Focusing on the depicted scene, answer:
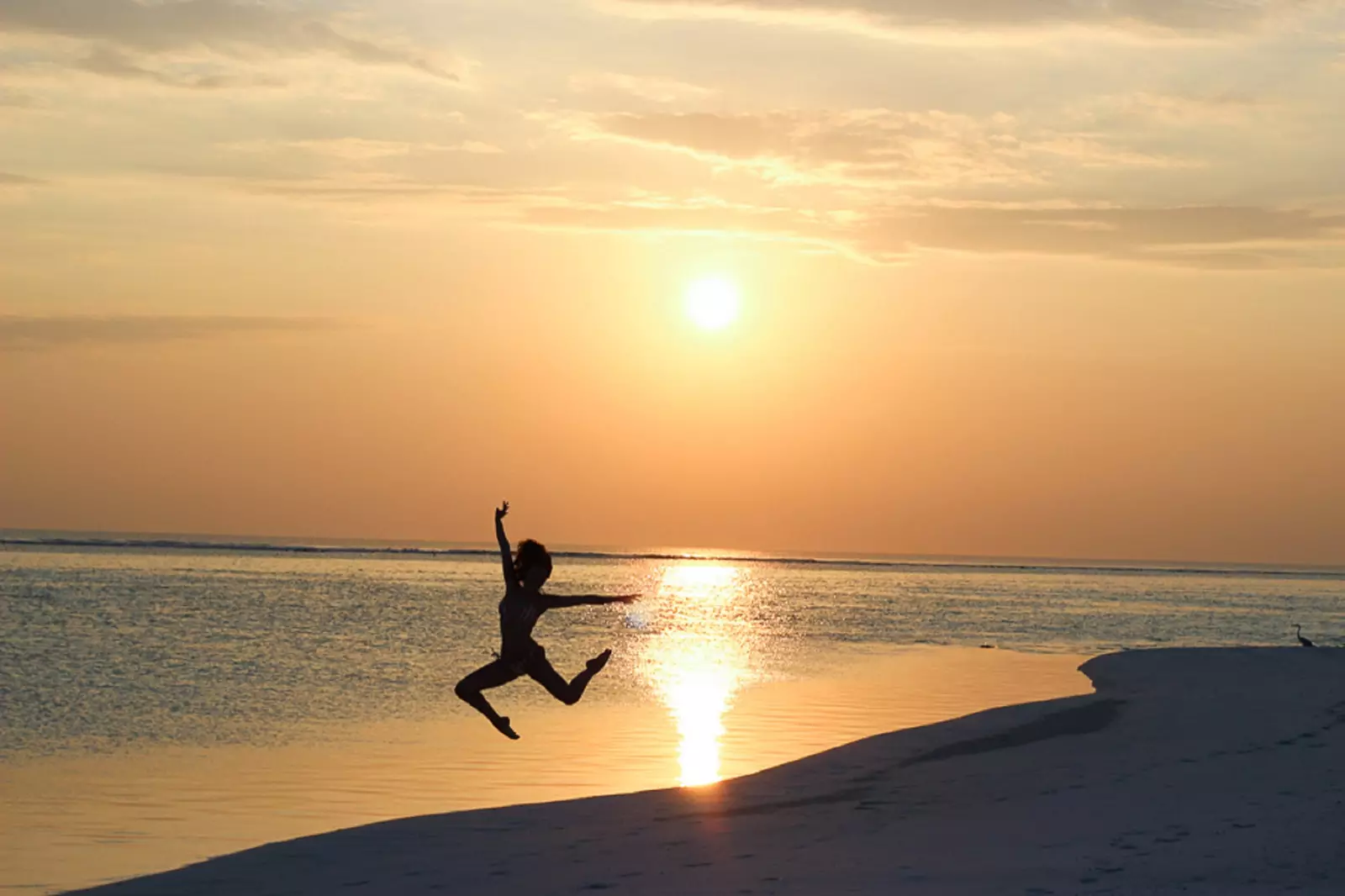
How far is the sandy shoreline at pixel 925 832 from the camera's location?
11.4 metres

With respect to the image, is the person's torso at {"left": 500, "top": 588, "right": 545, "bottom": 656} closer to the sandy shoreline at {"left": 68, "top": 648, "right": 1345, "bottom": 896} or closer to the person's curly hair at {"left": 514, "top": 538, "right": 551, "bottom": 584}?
the person's curly hair at {"left": 514, "top": 538, "right": 551, "bottom": 584}

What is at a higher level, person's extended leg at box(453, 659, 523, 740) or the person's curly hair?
the person's curly hair

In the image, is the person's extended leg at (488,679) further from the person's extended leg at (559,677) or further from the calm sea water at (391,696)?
the calm sea water at (391,696)

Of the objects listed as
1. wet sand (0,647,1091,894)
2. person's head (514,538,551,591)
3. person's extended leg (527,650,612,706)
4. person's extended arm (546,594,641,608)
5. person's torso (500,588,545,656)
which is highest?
person's head (514,538,551,591)

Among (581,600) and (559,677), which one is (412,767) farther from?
(581,600)

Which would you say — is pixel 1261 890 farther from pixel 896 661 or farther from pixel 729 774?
pixel 896 661

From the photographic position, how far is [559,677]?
1392cm

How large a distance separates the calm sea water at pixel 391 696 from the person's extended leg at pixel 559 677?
10.1 ft

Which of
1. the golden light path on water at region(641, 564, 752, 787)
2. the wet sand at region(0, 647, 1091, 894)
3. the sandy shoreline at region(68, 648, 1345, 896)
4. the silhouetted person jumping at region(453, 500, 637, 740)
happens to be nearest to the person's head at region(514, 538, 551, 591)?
the silhouetted person jumping at region(453, 500, 637, 740)

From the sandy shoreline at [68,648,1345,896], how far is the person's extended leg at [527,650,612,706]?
4.34 ft

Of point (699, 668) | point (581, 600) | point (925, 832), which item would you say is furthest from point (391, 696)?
point (925, 832)

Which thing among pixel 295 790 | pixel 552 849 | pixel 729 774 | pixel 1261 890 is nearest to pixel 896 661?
pixel 729 774

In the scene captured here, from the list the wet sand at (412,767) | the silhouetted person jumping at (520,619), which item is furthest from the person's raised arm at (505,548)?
the wet sand at (412,767)

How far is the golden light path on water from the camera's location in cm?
2127
